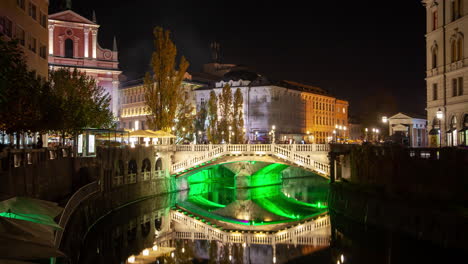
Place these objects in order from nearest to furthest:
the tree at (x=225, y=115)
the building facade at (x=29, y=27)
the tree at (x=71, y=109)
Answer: the tree at (x=71, y=109) → the building facade at (x=29, y=27) → the tree at (x=225, y=115)

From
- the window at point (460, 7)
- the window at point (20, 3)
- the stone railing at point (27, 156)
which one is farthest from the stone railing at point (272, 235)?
the window at point (460, 7)

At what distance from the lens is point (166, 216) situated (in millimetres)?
40875

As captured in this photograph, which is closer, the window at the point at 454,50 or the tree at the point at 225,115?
the window at the point at 454,50

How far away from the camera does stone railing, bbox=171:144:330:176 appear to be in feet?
149

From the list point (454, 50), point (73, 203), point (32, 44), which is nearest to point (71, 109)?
point (32, 44)

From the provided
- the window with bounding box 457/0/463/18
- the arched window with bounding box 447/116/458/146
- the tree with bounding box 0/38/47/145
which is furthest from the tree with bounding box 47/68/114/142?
the window with bounding box 457/0/463/18

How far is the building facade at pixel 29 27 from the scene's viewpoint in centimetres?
3622

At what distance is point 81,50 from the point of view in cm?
7269

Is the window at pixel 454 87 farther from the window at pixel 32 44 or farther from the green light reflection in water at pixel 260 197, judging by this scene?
the window at pixel 32 44

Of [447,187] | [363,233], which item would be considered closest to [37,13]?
[363,233]

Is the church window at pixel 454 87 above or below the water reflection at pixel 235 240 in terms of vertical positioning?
above

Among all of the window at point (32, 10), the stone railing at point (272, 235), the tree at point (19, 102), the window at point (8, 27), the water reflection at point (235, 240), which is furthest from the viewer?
the window at point (32, 10)

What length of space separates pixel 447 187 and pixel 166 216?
2179 centimetres

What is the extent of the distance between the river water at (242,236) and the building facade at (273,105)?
38222 mm
